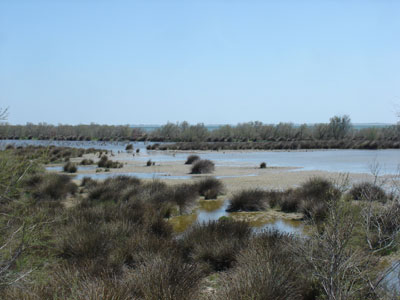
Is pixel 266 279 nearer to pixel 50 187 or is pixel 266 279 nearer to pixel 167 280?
pixel 167 280

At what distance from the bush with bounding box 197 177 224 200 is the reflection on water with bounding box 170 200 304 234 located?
1087 mm

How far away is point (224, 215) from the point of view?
569 inches

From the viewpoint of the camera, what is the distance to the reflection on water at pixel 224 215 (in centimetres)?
1234

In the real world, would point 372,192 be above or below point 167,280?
above

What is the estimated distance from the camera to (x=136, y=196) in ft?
49.8

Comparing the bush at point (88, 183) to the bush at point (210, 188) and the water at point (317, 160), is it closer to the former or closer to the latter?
the bush at point (210, 188)

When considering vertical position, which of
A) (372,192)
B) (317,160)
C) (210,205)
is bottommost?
(210,205)

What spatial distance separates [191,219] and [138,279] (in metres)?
8.16

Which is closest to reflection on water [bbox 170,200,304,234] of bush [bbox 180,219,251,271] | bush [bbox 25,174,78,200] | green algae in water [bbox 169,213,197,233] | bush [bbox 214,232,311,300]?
green algae in water [bbox 169,213,197,233]

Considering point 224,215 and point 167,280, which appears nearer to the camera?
point 167,280

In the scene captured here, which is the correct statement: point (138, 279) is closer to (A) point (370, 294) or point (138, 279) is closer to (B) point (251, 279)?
(B) point (251, 279)

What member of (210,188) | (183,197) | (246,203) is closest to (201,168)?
(210,188)

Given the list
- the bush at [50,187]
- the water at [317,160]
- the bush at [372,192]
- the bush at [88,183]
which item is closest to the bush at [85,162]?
the water at [317,160]

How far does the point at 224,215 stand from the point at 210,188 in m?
4.75
